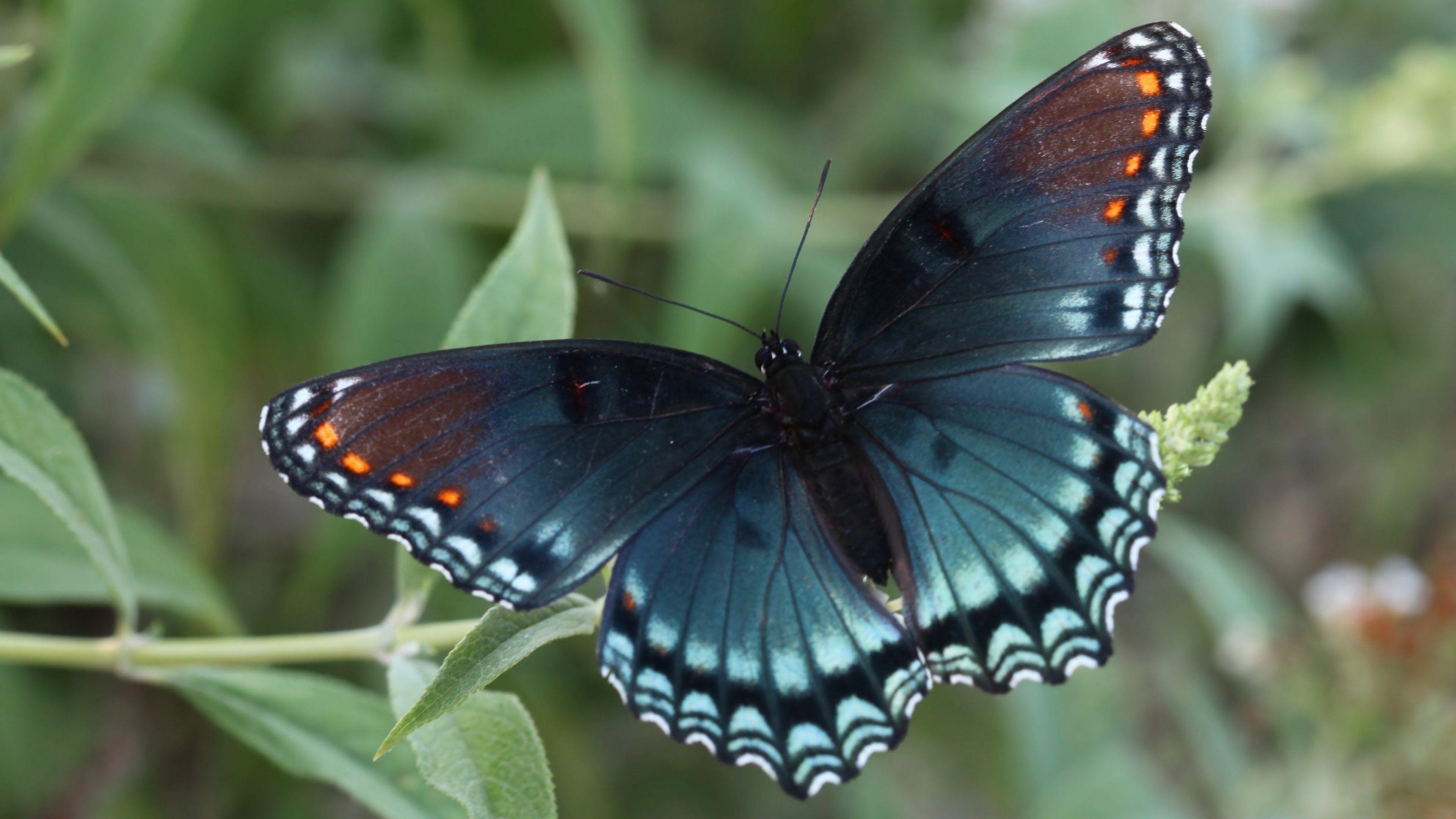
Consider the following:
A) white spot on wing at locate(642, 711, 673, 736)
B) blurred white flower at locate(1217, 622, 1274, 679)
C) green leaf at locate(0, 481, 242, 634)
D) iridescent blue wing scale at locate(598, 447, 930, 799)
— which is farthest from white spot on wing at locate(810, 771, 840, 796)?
blurred white flower at locate(1217, 622, 1274, 679)

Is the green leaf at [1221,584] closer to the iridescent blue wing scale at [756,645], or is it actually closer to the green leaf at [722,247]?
the green leaf at [722,247]

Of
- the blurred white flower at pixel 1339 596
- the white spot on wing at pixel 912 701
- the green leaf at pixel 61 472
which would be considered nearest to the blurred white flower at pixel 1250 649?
the blurred white flower at pixel 1339 596

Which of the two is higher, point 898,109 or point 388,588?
point 898,109

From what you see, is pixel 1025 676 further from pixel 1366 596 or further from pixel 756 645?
pixel 1366 596

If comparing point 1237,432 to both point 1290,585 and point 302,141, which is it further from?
point 302,141

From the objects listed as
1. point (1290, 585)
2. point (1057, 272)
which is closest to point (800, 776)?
point (1057, 272)

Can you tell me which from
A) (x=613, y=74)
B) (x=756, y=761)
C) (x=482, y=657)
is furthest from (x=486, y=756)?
(x=613, y=74)
